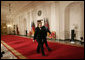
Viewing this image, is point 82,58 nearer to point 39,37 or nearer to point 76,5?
point 39,37

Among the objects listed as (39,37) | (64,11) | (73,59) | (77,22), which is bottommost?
(73,59)

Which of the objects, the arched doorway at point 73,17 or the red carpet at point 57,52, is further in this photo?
the arched doorway at point 73,17

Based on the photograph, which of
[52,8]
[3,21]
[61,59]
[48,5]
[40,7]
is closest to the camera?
[61,59]

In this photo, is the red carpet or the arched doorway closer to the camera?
the red carpet

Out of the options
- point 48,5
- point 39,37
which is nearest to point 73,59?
point 39,37

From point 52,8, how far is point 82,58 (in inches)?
275

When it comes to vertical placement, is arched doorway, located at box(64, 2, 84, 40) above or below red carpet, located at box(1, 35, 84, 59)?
above

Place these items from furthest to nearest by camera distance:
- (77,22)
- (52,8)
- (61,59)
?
(52,8) → (77,22) → (61,59)

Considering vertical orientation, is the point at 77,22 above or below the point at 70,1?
below

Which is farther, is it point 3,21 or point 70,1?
point 3,21

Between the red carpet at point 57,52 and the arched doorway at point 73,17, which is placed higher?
the arched doorway at point 73,17

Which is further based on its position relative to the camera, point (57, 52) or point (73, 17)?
point (73, 17)

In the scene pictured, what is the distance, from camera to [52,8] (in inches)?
352

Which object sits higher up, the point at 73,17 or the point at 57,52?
the point at 73,17
